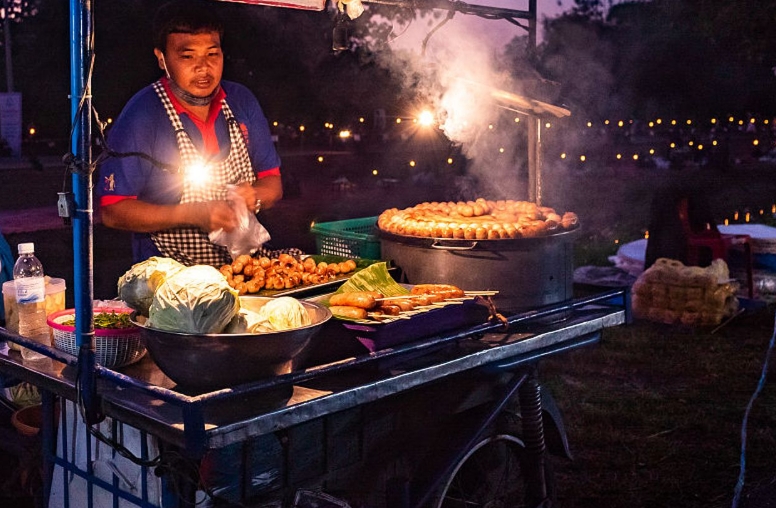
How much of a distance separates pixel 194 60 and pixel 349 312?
1.67 m

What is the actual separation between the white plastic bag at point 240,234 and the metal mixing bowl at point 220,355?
151cm

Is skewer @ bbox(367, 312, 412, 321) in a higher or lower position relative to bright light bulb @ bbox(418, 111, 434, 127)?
lower

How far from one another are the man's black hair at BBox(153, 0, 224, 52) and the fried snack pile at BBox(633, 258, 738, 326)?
6158 mm

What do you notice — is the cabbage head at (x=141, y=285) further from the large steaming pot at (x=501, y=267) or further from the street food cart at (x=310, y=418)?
the large steaming pot at (x=501, y=267)

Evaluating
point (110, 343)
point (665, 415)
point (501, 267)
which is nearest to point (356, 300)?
point (110, 343)

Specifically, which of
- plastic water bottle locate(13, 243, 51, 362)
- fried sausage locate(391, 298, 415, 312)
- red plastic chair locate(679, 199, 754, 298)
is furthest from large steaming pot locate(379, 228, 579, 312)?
red plastic chair locate(679, 199, 754, 298)

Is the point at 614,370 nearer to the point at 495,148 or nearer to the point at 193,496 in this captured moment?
the point at 495,148

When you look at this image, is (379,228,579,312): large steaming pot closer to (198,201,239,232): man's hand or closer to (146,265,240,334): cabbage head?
(198,201,239,232): man's hand

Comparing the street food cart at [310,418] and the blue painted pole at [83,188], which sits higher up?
the blue painted pole at [83,188]

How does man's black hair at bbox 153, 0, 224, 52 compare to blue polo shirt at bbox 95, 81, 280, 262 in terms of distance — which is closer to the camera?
man's black hair at bbox 153, 0, 224, 52

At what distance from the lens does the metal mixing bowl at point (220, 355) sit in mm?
2365

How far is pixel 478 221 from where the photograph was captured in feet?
13.6

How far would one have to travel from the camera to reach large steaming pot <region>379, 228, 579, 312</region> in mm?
3680

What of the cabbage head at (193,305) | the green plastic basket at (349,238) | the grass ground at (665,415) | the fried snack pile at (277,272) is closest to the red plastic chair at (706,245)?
the grass ground at (665,415)
